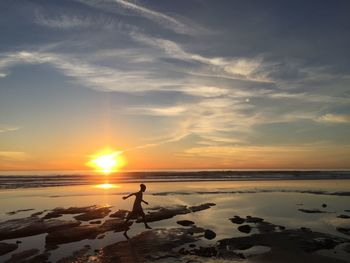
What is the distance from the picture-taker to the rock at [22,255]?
55.2 ft

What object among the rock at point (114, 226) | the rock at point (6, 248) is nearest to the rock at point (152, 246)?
the rock at point (114, 226)

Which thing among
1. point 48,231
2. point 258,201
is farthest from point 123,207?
point 258,201

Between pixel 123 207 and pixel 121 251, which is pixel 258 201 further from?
pixel 121 251

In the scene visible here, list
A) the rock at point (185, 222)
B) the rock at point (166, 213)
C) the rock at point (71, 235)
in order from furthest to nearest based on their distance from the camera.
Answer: the rock at point (166, 213)
the rock at point (185, 222)
the rock at point (71, 235)

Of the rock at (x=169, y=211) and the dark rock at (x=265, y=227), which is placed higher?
the rock at (x=169, y=211)

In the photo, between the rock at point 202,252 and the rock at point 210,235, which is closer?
the rock at point 202,252

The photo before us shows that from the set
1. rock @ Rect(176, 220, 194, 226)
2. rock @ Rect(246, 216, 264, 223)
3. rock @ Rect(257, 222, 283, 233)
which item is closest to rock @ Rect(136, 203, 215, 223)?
rock @ Rect(176, 220, 194, 226)

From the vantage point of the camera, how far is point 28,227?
76.9 feet

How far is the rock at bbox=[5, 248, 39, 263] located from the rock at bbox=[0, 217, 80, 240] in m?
3.90

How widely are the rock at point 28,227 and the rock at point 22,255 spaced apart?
390cm

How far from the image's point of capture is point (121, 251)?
59.4 feet

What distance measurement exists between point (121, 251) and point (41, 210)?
1721 centimetres

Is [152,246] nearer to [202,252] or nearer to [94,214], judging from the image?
[202,252]

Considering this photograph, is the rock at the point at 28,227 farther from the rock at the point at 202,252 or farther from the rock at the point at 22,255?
the rock at the point at 202,252
